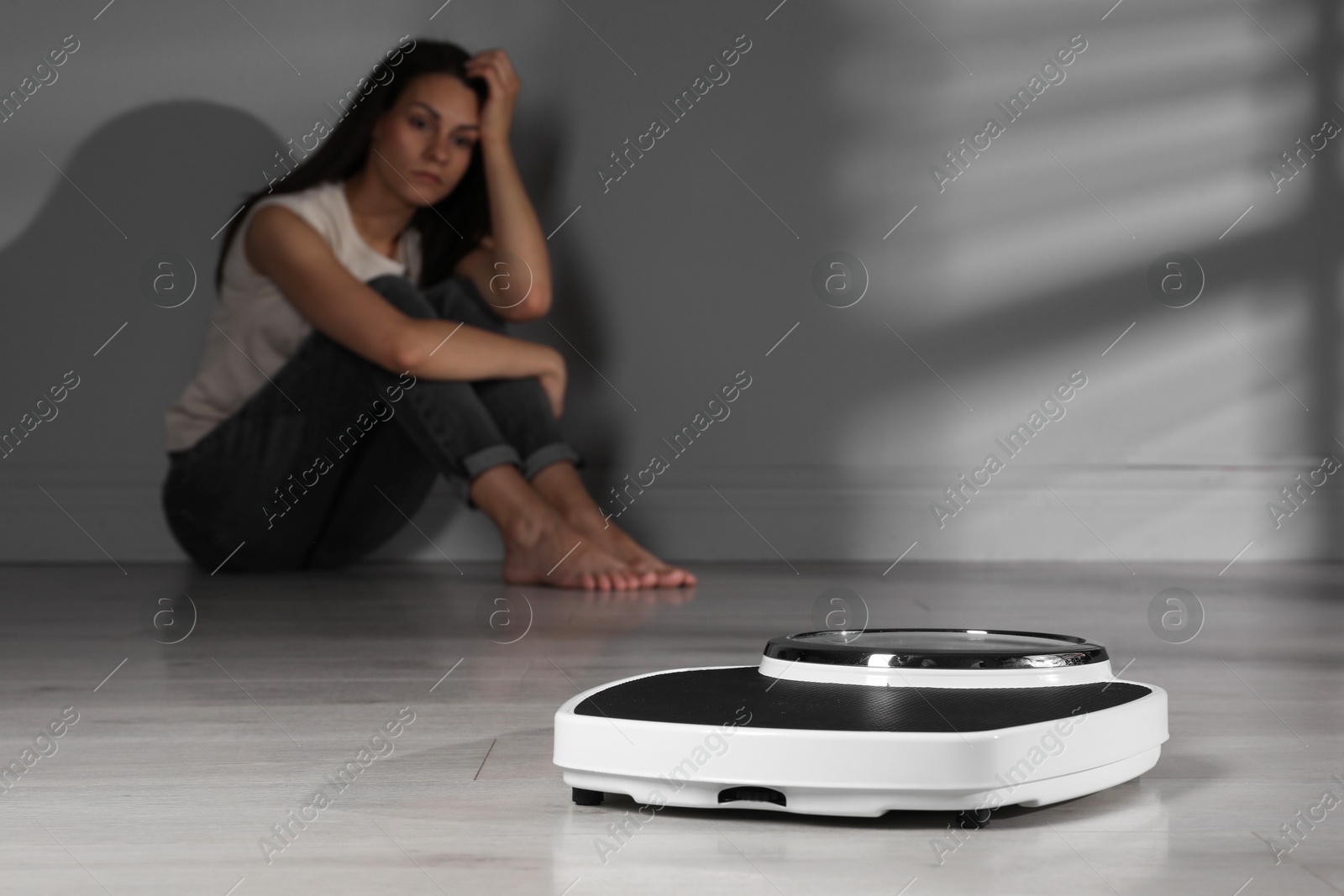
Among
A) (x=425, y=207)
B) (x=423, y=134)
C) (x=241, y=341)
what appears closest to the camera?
(x=241, y=341)

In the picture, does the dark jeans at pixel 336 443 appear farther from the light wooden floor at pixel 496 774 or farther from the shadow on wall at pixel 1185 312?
the shadow on wall at pixel 1185 312

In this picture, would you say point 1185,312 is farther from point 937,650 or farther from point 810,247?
point 937,650

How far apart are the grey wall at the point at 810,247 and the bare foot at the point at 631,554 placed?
427 mm

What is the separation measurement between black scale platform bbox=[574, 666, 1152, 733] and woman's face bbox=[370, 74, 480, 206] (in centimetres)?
166

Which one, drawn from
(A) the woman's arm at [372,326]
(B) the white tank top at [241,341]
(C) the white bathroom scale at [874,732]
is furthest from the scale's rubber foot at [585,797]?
(B) the white tank top at [241,341]

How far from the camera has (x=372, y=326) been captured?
72.0 inches

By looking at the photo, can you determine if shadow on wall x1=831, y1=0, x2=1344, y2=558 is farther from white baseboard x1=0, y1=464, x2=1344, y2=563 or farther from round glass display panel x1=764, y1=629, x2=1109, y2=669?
round glass display panel x1=764, y1=629, x2=1109, y2=669

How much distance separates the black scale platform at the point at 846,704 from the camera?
1.78 feet

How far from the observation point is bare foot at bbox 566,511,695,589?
182 centimetres

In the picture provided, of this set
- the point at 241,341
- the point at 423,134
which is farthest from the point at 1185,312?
the point at 241,341

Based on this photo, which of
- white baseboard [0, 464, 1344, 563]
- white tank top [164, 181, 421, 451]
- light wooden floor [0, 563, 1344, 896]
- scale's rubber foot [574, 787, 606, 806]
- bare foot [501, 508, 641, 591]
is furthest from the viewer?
white baseboard [0, 464, 1344, 563]

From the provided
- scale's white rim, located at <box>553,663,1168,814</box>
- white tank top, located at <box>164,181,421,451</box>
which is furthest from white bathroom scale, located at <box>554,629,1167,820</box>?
white tank top, located at <box>164,181,421,451</box>

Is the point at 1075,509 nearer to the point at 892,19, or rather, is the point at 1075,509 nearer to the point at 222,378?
the point at 892,19

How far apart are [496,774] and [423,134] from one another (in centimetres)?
169
